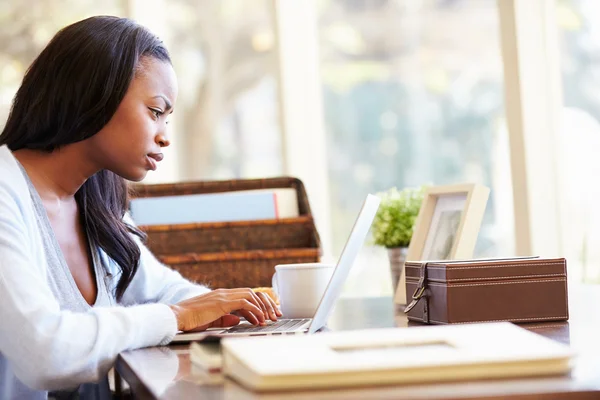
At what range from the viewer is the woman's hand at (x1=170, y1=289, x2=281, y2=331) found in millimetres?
1400

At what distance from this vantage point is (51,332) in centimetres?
116

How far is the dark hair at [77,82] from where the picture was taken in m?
1.58

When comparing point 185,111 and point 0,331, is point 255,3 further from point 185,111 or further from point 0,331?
point 0,331

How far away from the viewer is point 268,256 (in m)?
2.27

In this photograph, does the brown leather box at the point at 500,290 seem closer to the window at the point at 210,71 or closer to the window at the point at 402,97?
the window at the point at 402,97

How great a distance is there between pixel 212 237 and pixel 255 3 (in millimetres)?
1614

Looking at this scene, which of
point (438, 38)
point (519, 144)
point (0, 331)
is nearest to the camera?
point (0, 331)

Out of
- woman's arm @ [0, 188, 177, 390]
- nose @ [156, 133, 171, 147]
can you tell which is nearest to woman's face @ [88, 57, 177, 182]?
nose @ [156, 133, 171, 147]

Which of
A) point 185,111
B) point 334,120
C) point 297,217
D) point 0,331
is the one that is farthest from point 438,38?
point 0,331

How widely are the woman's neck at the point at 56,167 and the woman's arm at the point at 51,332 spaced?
0.43 m

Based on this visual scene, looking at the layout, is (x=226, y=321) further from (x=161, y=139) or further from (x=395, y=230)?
(x=395, y=230)

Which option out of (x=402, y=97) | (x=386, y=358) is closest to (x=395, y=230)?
(x=386, y=358)

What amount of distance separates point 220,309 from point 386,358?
61cm

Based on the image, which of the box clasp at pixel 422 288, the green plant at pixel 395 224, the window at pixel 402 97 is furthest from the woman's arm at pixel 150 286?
the window at pixel 402 97
